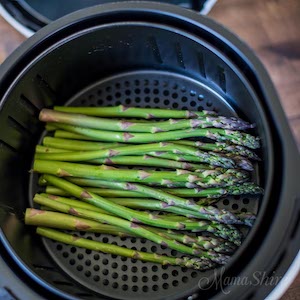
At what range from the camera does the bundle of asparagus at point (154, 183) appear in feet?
3.51

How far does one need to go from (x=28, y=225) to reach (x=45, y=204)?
0.06m

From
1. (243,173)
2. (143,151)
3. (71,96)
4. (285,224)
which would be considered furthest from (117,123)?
(285,224)

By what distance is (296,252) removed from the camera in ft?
2.93

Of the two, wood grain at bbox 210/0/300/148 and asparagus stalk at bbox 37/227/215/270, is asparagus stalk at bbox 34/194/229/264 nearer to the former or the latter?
asparagus stalk at bbox 37/227/215/270

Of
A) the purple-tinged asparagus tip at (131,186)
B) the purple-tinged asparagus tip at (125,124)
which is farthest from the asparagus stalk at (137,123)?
the purple-tinged asparagus tip at (131,186)

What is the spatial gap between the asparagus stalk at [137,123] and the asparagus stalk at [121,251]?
25cm

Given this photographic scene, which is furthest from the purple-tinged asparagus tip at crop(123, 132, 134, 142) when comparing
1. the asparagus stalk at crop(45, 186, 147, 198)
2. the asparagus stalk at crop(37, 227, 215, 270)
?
the asparagus stalk at crop(37, 227, 215, 270)

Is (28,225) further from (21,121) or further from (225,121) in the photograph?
(225,121)

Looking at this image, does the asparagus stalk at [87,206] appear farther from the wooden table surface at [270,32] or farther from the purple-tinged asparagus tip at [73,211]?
the wooden table surface at [270,32]

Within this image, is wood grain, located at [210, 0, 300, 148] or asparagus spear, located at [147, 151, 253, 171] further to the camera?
wood grain, located at [210, 0, 300, 148]

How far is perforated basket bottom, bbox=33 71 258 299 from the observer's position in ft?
3.56

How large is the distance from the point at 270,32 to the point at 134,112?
385 millimetres

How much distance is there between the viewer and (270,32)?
1.23 meters

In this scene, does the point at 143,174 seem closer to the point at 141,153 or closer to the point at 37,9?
the point at 141,153
